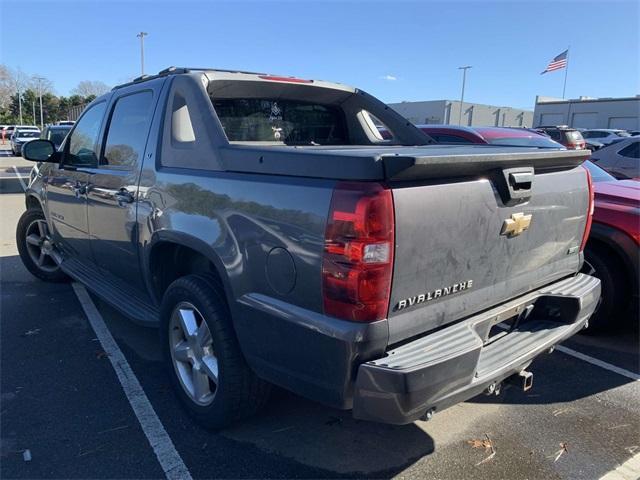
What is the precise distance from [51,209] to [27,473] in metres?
3.10

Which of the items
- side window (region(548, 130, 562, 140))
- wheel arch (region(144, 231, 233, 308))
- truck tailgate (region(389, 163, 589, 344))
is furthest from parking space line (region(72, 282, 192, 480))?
side window (region(548, 130, 562, 140))

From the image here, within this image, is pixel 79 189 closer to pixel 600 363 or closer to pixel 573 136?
pixel 600 363

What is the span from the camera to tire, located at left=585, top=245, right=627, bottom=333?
13.8ft

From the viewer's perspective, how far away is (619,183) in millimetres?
4965

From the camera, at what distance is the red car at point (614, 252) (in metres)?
4.07

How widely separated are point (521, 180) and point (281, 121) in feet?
6.47

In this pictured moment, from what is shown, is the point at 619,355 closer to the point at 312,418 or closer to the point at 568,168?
the point at 568,168

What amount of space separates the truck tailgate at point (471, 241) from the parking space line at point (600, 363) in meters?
1.51

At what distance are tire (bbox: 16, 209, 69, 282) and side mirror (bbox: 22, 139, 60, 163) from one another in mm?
1089

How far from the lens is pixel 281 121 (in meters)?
3.83

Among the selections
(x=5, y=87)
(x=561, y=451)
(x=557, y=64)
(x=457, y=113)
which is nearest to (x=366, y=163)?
(x=561, y=451)

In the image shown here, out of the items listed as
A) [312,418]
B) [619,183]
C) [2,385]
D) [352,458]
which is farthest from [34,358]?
[619,183]

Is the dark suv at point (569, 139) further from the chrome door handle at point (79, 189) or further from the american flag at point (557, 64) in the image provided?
the american flag at point (557, 64)

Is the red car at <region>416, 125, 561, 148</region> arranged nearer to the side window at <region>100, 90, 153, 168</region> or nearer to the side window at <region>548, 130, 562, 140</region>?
the side window at <region>100, 90, 153, 168</region>
